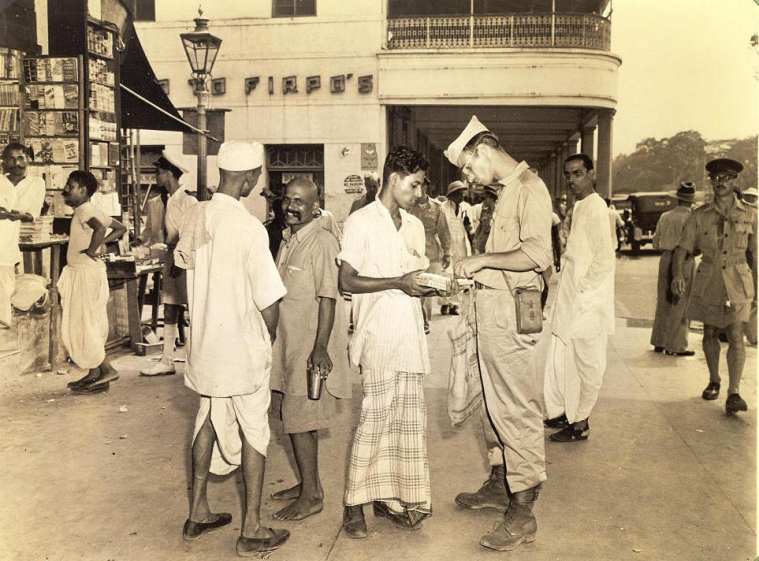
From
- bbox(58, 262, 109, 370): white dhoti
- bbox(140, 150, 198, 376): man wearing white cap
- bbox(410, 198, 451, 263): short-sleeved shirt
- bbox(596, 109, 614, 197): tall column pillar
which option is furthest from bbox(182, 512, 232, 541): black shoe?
bbox(596, 109, 614, 197): tall column pillar

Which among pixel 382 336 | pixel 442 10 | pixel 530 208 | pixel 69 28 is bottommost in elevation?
pixel 382 336

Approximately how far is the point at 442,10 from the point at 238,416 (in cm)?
1571

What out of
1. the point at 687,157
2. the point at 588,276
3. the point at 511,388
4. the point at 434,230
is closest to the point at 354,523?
the point at 511,388

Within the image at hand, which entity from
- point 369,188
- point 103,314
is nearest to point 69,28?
point 103,314

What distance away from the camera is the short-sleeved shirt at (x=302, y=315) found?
4.19 m

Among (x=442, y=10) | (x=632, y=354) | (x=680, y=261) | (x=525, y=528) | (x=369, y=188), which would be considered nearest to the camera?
(x=525, y=528)

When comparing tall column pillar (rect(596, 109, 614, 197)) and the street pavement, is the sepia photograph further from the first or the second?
tall column pillar (rect(596, 109, 614, 197))

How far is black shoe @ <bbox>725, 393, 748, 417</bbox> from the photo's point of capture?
630 cm

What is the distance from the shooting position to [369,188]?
10.1 meters

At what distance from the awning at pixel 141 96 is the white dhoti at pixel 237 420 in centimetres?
733

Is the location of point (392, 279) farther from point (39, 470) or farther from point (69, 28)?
point (69, 28)

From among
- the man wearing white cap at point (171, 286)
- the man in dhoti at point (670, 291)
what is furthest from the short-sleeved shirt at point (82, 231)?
the man in dhoti at point (670, 291)

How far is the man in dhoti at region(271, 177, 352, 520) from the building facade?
12.6 m

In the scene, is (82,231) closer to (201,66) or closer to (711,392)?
(201,66)
